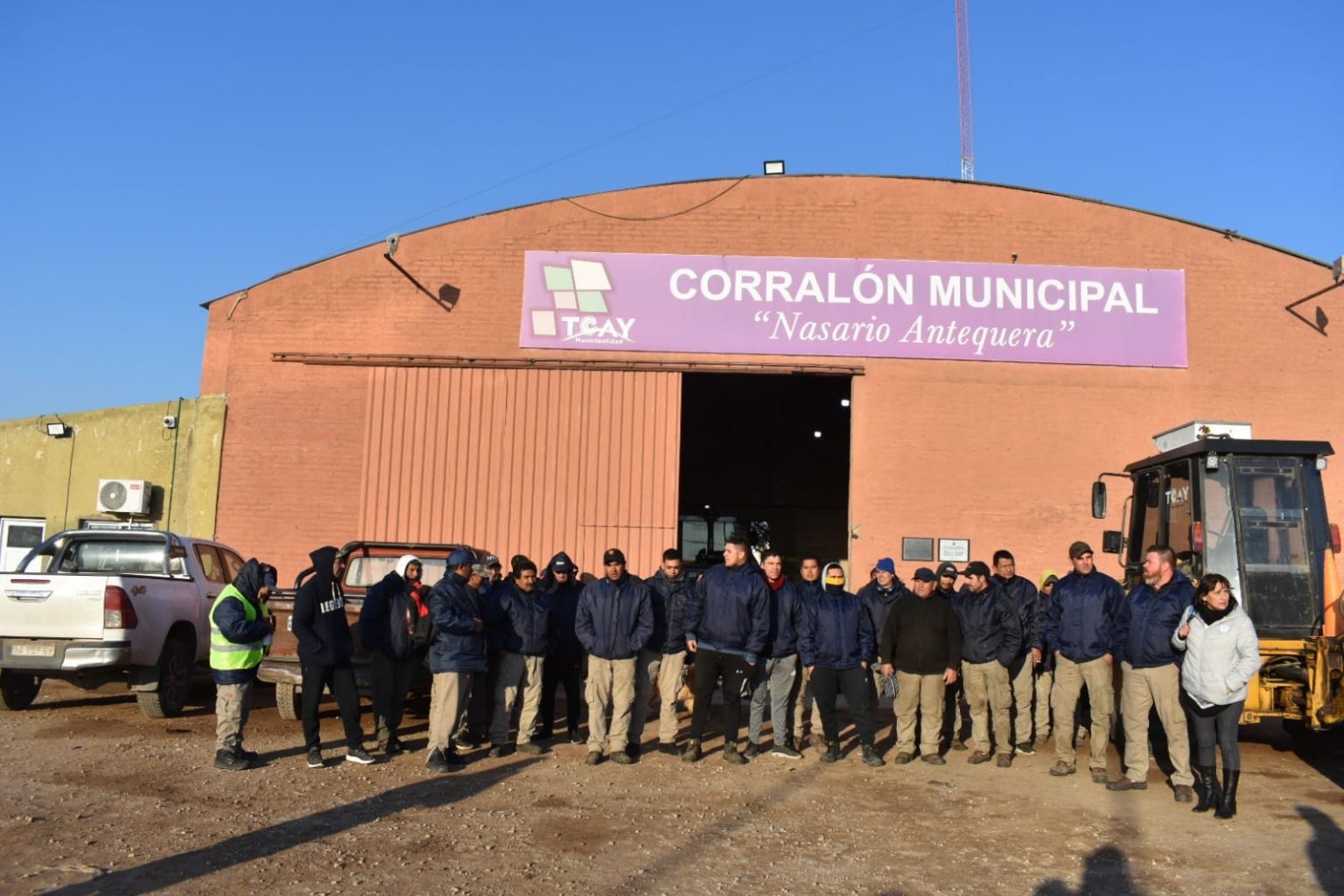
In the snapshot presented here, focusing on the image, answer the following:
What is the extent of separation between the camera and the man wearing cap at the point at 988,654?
9766 mm

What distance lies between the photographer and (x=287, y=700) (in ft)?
34.2

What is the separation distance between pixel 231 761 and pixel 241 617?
3.63 ft

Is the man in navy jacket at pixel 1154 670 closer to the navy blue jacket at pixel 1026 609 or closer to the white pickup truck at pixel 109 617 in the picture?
the navy blue jacket at pixel 1026 609

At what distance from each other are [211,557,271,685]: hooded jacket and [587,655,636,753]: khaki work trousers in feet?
8.89

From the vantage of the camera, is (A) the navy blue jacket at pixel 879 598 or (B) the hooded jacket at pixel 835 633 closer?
(B) the hooded jacket at pixel 835 633

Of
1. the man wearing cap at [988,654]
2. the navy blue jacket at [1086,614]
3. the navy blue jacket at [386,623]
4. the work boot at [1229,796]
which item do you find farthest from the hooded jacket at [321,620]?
the work boot at [1229,796]

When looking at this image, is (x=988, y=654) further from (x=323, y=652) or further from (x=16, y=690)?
(x=16, y=690)

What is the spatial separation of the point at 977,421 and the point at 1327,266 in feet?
19.9

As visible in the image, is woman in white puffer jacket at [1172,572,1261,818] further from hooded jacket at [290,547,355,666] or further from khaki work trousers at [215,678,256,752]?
khaki work trousers at [215,678,256,752]

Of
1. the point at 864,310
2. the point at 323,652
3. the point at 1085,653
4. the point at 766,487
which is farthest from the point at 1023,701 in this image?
the point at 766,487

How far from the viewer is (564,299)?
17.3 metres

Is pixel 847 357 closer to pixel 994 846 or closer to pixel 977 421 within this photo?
pixel 977 421

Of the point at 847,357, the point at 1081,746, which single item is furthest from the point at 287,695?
the point at 847,357

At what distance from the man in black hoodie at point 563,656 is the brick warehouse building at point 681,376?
6.49 metres
